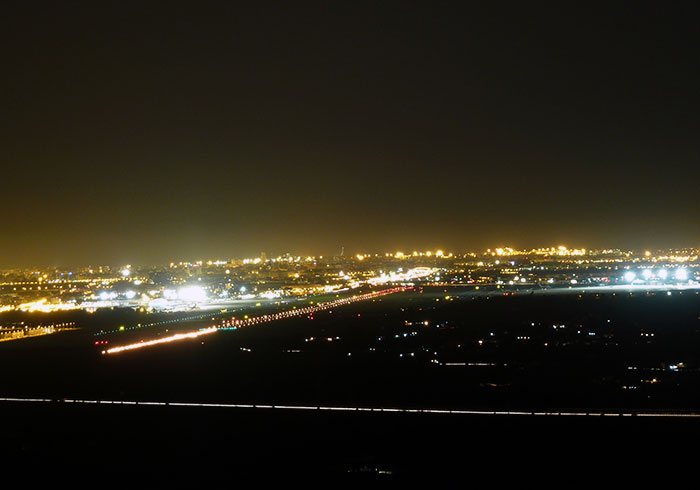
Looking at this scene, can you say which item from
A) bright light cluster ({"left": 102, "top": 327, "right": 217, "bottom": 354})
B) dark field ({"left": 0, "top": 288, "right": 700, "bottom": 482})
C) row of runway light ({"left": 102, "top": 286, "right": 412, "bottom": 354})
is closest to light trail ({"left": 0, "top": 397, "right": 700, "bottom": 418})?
dark field ({"left": 0, "top": 288, "right": 700, "bottom": 482})

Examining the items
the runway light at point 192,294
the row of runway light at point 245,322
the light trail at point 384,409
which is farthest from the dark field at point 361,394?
the runway light at point 192,294

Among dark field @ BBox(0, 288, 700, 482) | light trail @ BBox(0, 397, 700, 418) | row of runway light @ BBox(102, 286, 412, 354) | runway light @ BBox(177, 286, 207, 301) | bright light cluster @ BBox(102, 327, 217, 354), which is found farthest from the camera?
runway light @ BBox(177, 286, 207, 301)

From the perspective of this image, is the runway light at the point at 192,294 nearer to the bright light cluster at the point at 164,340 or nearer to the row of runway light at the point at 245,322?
the row of runway light at the point at 245,322

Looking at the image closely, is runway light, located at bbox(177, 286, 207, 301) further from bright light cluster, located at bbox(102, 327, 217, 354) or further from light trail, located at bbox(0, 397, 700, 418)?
light trail, located at bbox(0, 397, 700, 418)

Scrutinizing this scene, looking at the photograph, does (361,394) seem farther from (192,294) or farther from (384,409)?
(192,294)

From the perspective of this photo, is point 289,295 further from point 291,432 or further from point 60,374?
point 291,432

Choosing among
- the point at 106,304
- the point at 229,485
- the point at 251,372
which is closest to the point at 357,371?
the point at 251,372

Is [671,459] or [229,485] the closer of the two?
[229,485]

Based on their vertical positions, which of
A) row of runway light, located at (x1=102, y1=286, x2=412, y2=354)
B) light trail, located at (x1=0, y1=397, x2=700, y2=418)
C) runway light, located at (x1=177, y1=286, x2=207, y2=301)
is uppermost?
runway light, located at (x1=177, y1=286, x2=207, y2=301)

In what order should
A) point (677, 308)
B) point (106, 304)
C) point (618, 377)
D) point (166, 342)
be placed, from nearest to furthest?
1. point (618, 377)
2. point (166, 342)
3. point (677, 308)
4. point (106, 304)

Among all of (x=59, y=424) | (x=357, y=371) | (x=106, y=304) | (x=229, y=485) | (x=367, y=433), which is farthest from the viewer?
(x=106, y=304)
